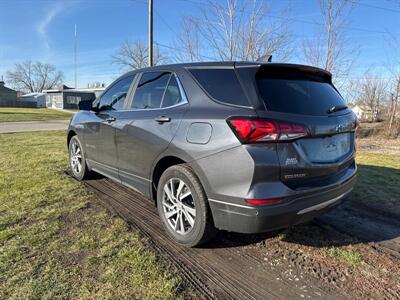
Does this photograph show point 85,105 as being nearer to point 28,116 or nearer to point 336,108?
point 336,108

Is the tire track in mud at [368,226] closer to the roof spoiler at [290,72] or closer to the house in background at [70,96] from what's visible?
the roof spoiler at [290,72]

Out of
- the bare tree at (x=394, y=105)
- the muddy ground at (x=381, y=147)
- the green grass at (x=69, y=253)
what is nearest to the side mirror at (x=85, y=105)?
the green grass at (x=69, y=253)

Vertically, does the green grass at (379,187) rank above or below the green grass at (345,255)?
above

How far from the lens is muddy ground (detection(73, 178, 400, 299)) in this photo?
8.18ft

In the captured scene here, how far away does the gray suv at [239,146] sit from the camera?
2490 mm

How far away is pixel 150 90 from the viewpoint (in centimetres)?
374

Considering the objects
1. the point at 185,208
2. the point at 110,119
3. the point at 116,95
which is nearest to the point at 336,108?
the point at 185,208

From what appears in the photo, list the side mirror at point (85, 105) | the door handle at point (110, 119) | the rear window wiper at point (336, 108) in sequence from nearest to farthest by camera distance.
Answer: the rear window wiper at point (336, 108) < the door handle at point (110, 119) < the side mirror at point (85, 105)

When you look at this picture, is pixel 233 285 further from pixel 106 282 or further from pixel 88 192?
pixel 88 192

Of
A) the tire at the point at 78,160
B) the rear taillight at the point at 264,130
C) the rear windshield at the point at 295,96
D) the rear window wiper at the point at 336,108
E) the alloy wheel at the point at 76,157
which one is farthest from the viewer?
the alloy wheel at the point at 76,157

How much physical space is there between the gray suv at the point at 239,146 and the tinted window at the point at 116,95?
1.98 feet

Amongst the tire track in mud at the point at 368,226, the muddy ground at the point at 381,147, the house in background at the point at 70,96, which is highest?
the house in background at the point at 70,96

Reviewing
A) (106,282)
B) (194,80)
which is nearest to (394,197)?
(194,80)

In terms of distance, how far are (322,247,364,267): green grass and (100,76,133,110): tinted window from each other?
9.75ft
